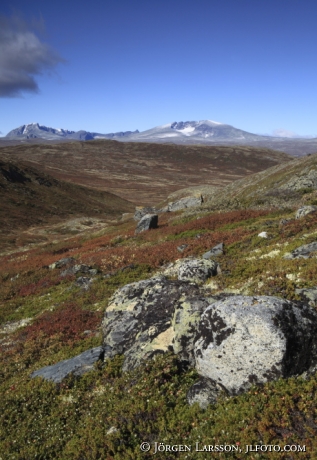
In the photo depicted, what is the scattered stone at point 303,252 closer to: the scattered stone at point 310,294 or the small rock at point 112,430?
the scattered stone at point 310,294

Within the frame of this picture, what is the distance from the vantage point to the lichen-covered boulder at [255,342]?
336 inches

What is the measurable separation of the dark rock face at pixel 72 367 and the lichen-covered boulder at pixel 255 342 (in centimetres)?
489

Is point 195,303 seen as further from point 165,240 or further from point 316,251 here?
point 165,240

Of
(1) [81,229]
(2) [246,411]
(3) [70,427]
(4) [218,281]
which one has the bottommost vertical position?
(1) [81,229]

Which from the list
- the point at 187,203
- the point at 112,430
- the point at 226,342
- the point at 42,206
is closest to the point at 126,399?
the point at 112,430

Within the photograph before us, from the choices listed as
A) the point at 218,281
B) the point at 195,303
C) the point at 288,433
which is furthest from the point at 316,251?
the point at 288,433

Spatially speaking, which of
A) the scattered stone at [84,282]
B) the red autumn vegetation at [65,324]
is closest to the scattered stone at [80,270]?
the scattered stone at [84,282]

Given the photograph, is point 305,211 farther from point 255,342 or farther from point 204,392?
point 204,392

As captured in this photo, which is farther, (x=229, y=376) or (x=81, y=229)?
(x=81, y=229)

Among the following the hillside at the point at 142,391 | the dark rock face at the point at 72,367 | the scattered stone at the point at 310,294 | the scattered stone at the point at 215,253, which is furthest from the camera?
the scattered stone at the point at 215,253

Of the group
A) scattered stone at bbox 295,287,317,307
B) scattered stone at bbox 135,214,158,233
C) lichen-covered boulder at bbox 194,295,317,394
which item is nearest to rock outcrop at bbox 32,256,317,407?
lichen-covered boulder at bbox 194,295,317,394

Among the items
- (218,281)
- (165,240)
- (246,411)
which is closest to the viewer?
(246,411)

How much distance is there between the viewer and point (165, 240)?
111 ft

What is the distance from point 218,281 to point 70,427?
8409 mm
